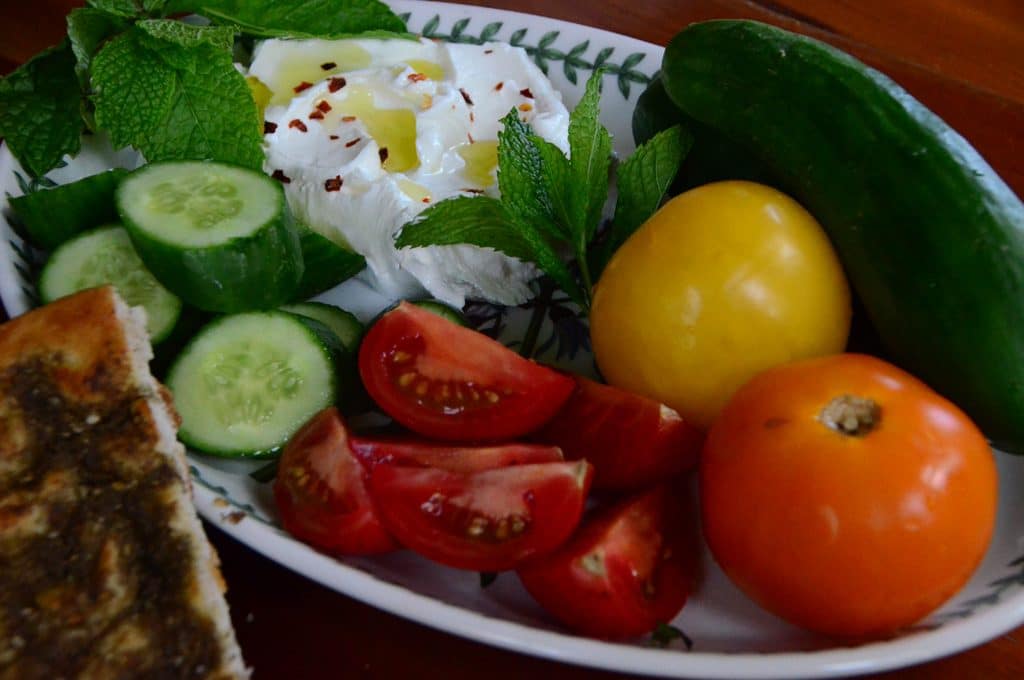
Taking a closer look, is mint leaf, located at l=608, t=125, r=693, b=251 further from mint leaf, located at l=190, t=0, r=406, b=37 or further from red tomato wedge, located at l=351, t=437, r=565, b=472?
mint leaf, located at l=190, t=0, r=406, b=37

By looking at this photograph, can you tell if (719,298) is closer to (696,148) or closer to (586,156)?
(586,156)

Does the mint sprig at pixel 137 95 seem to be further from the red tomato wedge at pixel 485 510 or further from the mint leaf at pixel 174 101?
the red tomato wedge at pixel 485 510

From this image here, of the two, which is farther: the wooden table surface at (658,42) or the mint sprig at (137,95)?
the mint sprig at (137,95)

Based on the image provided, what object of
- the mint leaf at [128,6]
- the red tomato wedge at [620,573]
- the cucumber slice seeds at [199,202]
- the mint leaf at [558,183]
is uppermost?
the mint leaf at [128,6]

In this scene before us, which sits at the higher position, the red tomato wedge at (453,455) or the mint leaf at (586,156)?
the mint leaf at (586,156)

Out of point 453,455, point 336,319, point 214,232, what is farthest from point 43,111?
point 453,455

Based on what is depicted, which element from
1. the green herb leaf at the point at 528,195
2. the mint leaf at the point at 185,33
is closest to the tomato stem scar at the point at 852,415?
the green herb leaf at the point at 528,195

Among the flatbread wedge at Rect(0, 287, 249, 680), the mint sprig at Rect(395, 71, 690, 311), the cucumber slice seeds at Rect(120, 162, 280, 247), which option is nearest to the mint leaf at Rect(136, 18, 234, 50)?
the cucumber slice seeds at Rect(120, 162, 280, 247)

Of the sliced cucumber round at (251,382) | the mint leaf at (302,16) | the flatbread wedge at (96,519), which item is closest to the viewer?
the flatbread wedge at (96,519)

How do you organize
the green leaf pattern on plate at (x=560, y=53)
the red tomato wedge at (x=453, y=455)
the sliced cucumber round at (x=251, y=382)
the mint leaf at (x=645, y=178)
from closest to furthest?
1. the red tomato wedge at (x=453, y=455)
2. the sliced cucumber round at (x=251, y=382)
3. the mint leaf at (x=645, y=178)
4. the green leaf pattern on plate at (x=560, y=53)
